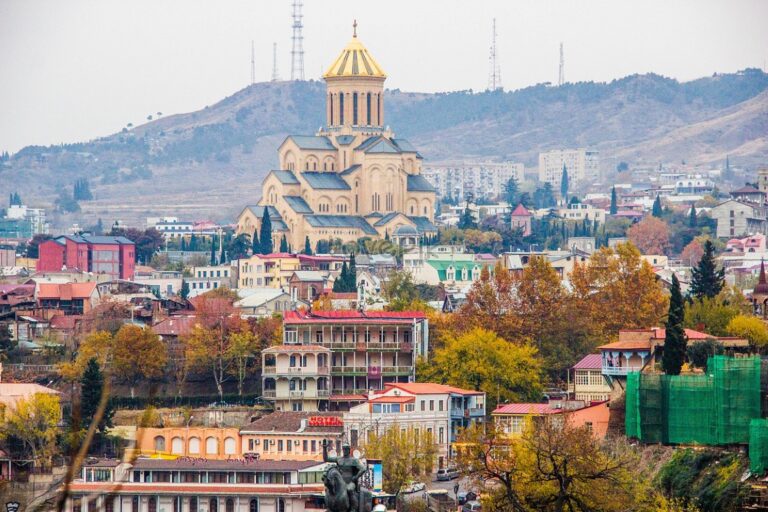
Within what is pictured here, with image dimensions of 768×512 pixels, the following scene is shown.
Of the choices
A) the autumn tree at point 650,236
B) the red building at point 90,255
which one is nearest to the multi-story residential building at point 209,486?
the red building at point 90,255

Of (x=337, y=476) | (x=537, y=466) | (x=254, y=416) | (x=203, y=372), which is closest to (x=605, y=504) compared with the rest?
(x=537, y=466)

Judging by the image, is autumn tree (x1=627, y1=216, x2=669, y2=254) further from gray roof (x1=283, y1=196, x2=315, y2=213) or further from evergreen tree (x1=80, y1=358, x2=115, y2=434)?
evergreen tree (x1=80, y1=358, x2=115, y2=434)

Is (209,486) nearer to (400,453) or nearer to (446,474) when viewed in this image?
(400,453)

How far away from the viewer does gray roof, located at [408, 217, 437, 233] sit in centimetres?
16950

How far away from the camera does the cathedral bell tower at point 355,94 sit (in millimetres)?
179500

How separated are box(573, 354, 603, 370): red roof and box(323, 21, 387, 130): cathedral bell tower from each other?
91.7m

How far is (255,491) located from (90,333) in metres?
34.8

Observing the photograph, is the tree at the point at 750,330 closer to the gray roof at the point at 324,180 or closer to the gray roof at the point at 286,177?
the gray roof at the point at 324,180

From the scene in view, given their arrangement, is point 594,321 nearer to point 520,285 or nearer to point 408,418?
point 520,285

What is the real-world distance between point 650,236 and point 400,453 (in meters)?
119

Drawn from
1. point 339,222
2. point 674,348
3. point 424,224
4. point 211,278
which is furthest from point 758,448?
point 424,224

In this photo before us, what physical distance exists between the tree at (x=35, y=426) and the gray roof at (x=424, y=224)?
3374 inches

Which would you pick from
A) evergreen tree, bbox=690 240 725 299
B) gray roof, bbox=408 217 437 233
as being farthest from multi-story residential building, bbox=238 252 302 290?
evergreen tree, bbox=690 240 725 299

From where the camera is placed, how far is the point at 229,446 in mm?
82375
